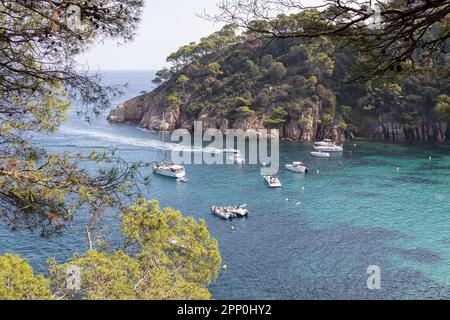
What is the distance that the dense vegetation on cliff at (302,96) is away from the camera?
53.5 m

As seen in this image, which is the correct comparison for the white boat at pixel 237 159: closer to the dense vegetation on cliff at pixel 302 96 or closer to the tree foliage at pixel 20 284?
the dense vegetation on cliff at pixel 302 96

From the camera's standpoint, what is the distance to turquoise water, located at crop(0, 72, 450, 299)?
58.3 feet

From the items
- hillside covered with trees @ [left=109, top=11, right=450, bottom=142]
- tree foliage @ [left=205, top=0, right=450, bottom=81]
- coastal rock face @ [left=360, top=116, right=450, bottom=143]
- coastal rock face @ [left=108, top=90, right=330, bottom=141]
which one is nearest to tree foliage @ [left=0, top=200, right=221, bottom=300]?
tree foliage @ [left=205, top=0, right=450, bottom=81]

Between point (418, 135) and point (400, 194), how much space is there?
2646cm

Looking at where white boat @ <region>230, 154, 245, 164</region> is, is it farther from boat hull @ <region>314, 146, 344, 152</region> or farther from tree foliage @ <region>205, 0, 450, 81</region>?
tree foliage @ <region>205, 0, 450, 81</region>

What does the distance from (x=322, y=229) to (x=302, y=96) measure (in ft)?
115

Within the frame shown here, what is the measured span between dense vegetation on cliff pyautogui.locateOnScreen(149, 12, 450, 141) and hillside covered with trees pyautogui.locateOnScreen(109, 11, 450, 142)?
0.12 meters

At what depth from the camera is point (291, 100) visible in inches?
2199

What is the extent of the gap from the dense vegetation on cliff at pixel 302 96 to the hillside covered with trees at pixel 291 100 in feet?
0.38

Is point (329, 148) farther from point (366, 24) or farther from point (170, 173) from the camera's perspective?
point (366, 24)

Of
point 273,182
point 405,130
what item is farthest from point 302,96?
point 273,182

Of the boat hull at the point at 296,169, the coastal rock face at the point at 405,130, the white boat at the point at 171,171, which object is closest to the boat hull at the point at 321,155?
the boat hull at the point at 296,169

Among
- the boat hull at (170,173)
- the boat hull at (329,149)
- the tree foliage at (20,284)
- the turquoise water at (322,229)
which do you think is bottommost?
the turquoise water at (322,229)
